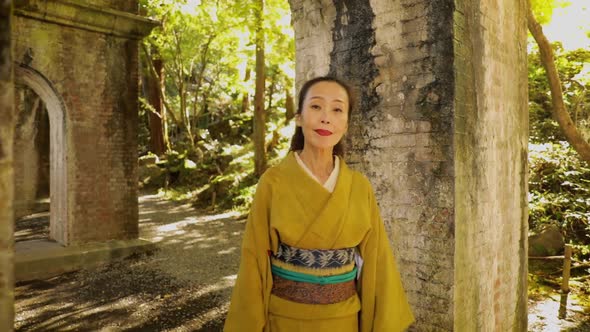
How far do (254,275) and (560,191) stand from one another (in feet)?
31.2

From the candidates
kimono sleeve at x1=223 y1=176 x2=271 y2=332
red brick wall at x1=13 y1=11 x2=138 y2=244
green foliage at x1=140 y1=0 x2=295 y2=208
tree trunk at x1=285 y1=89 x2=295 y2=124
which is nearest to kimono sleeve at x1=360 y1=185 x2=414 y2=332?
kimono sleeve at x1=223 y1=176 x2=271 y2=332

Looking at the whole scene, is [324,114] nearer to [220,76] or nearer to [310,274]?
[310,274]

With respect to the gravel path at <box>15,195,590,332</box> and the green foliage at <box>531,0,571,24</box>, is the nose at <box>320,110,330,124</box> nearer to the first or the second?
the gravel path at <box>15,195,590,332</box>

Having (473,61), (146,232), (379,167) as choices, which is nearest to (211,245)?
(146,232)

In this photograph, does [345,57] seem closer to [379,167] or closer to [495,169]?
[379,167]

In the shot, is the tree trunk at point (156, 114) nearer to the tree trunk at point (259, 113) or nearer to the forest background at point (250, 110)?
the forest background at point (250, 110)

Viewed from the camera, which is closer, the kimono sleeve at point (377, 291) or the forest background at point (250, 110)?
the kimono sleeve at point (377, 291)

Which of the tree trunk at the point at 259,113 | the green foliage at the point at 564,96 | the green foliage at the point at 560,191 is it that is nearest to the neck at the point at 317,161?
the green foliage at the point at 560,191

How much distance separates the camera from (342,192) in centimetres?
198

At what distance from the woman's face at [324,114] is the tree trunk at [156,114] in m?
18.6

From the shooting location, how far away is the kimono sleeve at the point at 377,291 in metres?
2.06

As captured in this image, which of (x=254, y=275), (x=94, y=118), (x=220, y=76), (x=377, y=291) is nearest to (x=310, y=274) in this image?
(x=254, y=275)

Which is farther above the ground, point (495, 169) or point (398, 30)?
point (398, 30)

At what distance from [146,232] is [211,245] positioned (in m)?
2.16
